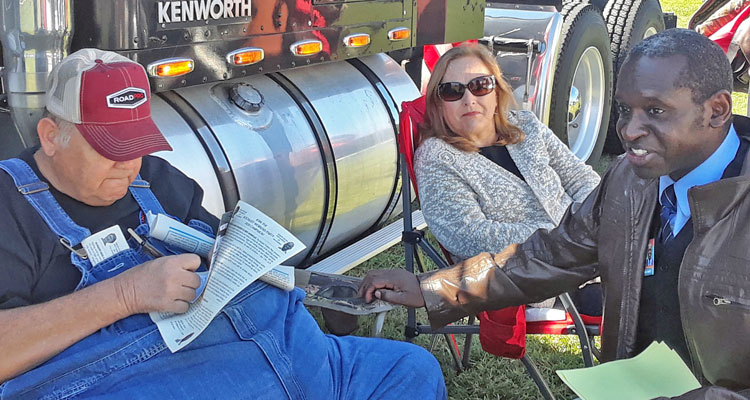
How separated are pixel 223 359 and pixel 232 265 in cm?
23

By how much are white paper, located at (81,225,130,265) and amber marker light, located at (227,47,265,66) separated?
1.38m

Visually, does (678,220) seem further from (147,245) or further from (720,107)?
(147,245)

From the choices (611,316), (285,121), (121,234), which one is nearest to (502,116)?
(285,121)

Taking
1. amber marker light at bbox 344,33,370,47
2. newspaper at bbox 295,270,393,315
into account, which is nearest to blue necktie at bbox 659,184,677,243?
newspaper at bbox 295,270,393,315

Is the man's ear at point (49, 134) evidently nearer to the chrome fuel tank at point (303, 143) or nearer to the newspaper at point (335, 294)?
the newspaper at point (335, 294)

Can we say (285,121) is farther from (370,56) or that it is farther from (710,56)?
(710,56)

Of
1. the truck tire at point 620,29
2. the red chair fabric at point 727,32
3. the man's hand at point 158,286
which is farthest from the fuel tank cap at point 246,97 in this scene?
the red chair fabric at point 727,32

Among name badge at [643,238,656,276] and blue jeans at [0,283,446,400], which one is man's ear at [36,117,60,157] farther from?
name badge at [643,238,656,276]

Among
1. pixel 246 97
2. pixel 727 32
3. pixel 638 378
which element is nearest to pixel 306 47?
pixel 246 97

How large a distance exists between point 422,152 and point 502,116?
0.40 metres

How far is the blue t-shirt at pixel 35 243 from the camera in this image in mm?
1791

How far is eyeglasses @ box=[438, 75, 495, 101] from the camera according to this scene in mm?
3309

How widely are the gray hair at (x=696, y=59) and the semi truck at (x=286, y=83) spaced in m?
1.77

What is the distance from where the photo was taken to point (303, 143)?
361 cm
